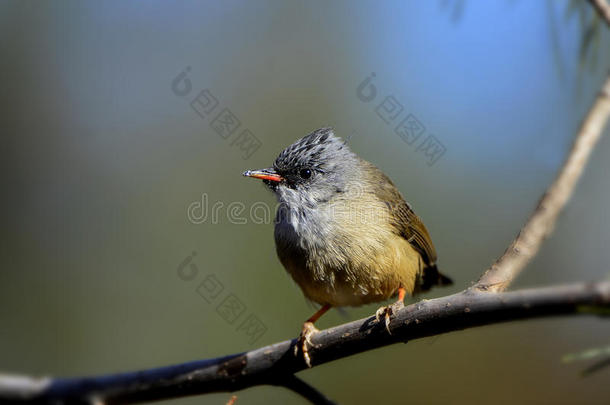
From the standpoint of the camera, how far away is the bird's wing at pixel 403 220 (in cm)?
420

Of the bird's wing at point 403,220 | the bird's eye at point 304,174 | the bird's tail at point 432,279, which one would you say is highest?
the bird's eye at point 304,174

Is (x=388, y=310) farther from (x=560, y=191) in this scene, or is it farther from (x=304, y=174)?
(x=304, y=174)

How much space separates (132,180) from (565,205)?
6135mm

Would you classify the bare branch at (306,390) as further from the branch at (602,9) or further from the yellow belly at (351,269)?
the branch at (602,9)

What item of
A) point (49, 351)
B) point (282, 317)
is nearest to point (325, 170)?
point (282, 317)

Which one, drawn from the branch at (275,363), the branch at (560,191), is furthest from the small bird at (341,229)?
the branch at (560,191)

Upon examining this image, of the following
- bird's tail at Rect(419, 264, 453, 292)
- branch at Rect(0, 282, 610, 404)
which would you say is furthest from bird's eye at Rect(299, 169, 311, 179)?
branch at Rect(0, 282, 610, 404)

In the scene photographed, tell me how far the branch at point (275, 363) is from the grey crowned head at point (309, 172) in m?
1.76

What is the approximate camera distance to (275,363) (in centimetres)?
239

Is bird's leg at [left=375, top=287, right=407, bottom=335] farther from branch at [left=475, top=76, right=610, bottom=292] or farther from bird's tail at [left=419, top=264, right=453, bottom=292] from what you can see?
bird's tail at [left=419, top=264, right=453, bottom=292]

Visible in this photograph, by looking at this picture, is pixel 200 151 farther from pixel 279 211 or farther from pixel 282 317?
pixel 279 211

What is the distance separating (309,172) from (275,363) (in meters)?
2.02

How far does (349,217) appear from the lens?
3848mm

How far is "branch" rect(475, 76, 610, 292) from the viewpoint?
6.64ft
